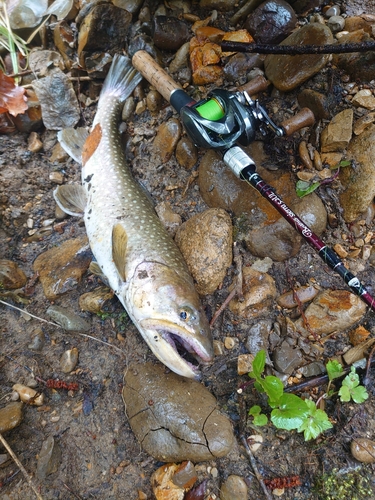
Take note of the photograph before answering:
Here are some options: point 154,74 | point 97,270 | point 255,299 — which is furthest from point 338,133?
point 97,270

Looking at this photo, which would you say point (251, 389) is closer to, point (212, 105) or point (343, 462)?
point (343, 462)

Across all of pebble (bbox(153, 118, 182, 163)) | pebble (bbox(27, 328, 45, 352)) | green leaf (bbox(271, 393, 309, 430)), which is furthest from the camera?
pebble (bbox(153, 118, 182, 163))

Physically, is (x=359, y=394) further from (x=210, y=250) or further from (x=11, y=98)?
(x=11, y=98)

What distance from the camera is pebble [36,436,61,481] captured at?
2641mm

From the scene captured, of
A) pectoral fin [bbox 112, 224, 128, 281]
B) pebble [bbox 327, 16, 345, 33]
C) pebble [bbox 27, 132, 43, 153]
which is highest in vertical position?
pebble [bbox 27, 132, 43, 153]

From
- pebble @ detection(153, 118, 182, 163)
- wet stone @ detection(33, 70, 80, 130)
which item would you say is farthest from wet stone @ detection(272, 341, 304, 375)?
wet stone @ detection(33, 70, 80, 130)

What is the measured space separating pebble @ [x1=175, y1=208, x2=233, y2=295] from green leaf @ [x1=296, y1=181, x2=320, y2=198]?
2.12ft

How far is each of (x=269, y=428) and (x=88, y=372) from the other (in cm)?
156

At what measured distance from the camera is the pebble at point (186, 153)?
135 inches

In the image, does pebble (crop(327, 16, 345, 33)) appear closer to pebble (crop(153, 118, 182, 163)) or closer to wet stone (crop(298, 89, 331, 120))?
wet stone (crop(298, 89, 331, 120))

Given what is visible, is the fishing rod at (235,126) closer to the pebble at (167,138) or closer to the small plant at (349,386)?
the pebble at (167,138)

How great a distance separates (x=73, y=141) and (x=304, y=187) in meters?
2.53

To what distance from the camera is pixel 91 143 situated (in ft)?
12.3

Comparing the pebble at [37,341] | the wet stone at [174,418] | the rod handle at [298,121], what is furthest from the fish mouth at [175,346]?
the rod handle at [298,121]
